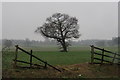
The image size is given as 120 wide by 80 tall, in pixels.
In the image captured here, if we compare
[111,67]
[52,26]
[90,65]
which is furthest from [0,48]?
[52,26]

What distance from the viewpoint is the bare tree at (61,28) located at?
52.2 meters

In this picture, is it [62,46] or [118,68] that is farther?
[62,46]

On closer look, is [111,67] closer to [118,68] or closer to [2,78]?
[118,68]

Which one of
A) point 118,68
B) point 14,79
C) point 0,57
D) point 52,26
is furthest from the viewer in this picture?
point 52,26

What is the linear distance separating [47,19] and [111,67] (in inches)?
1542

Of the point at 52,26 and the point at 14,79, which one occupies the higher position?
the point at 52,26

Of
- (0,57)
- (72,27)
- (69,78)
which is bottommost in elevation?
(69,78)

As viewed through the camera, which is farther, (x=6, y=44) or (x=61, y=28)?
(x=61, y=28)

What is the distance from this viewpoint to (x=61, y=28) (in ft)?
174

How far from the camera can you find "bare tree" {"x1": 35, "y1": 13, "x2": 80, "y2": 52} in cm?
5222

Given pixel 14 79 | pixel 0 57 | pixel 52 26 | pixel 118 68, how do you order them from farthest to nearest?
1. pixel 52 26
2. pixel 118 68
3. pixel 0 57
4. pixel 14 79

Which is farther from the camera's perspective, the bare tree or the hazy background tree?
the bare tree

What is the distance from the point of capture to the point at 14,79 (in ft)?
36.7

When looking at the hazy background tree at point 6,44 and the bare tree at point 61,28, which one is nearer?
the hazy background tree at point 6,44
